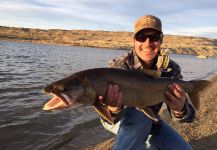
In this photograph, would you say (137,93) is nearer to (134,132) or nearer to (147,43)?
(134,132)

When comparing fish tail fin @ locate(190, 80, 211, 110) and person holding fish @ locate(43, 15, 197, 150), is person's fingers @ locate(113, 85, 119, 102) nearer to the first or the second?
person holding fish @ locate(43, 15, 197, 150)

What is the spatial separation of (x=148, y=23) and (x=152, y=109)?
1440mm

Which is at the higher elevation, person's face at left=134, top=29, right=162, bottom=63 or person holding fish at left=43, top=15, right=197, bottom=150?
person's face at left=134, top=29, right=162, bottom=63

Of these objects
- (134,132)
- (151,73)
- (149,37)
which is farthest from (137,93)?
(149,37)

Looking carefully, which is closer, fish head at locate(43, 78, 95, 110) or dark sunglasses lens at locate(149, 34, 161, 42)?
fish head at locate(43, 78, 95, 110)

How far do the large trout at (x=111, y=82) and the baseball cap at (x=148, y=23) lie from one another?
3.27 ft

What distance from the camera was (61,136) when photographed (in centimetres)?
923

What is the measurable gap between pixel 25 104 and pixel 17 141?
13.3ft

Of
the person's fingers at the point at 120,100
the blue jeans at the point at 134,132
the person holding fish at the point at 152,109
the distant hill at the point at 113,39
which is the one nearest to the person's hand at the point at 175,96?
the person holding fish at the point at 152,109

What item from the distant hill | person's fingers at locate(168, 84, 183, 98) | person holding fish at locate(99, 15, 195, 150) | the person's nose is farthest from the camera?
the distant hill

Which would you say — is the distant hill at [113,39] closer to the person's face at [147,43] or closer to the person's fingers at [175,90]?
the person's face at [147,43]

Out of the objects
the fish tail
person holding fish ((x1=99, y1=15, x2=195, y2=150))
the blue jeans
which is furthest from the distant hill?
the fish tail

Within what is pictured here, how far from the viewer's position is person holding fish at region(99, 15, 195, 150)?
506 cm

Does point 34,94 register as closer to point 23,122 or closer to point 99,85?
point 23,122
